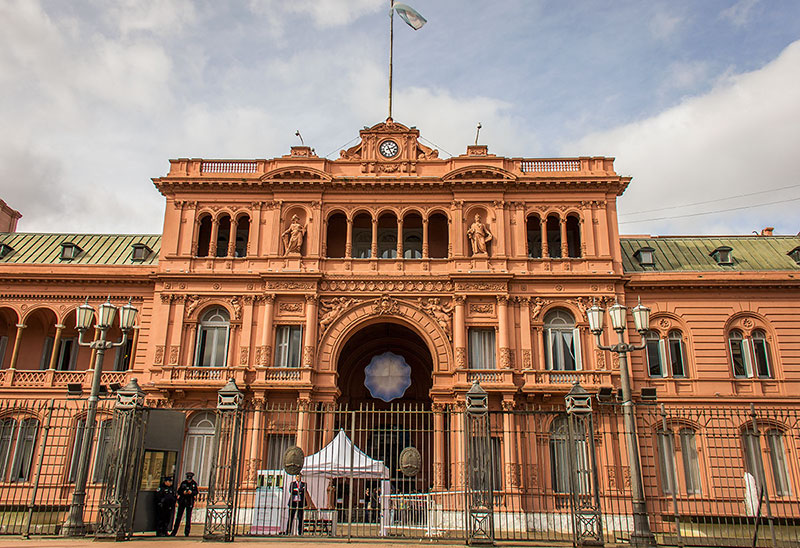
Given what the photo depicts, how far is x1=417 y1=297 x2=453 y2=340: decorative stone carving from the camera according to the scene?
108ft

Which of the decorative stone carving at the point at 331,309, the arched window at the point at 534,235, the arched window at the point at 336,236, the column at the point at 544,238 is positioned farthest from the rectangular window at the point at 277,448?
the arched window at the point at 534,235

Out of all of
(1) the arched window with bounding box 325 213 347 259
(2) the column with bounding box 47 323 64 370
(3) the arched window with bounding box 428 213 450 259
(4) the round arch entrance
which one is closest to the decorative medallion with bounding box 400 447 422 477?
(4) the round arch entrance

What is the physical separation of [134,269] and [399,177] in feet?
49.3

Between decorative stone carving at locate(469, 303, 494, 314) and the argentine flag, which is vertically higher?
the argentine flag

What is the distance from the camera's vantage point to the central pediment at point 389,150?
35.9 m

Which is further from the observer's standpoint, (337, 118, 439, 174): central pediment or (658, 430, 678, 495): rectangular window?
(337, 118, 439, 174): central pediment

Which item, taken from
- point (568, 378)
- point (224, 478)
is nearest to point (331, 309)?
point (568, 378)

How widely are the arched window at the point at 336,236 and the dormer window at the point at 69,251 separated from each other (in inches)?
591

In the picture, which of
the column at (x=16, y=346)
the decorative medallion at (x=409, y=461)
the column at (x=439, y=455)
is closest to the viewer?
the decorative medallion at (x=409, y=461)

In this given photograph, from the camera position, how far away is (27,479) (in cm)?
3225

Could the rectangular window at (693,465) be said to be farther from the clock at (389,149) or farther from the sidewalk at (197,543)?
the clock at (389,149)

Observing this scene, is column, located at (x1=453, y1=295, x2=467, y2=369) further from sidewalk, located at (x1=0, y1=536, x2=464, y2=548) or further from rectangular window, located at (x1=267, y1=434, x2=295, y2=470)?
sidewalk, located at (x1=0, y1=536, x2=464, y2=548)

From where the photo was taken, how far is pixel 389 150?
36281 millimetres

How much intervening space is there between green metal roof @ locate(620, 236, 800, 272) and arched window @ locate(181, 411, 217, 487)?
23.5m
